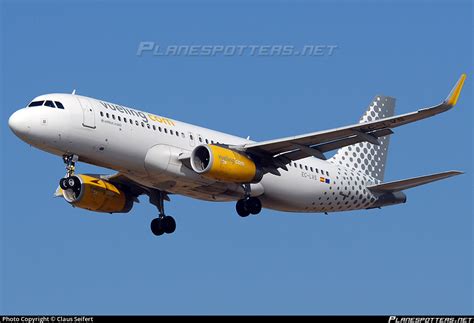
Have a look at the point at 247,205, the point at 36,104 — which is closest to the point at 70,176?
the point at 36,104

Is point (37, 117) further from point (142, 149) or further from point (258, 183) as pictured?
point (258, 183)

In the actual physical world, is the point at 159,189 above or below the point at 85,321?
above

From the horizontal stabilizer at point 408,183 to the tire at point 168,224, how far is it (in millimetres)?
9567

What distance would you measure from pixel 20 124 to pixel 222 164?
27.6 feet

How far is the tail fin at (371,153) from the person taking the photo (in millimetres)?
57312

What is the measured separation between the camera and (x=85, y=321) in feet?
120

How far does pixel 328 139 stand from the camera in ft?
159

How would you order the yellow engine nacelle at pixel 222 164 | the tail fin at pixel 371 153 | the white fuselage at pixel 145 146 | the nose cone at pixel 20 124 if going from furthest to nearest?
the tail fin at pixel 371 153
the yellow engine nacelle at pixel 222 164
the white fuselage at pixel 145 146
the nose cone at pixel 20 124

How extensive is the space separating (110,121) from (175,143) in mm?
3241

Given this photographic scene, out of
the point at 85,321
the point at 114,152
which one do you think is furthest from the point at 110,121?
the point at 85,321

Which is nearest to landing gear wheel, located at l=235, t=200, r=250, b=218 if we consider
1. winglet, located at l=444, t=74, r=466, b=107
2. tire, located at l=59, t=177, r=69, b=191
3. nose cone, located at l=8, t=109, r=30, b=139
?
tire, located at l=59, t=177, r=69, b=191

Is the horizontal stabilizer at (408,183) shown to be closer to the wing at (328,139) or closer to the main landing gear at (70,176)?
the wing at (328,139)

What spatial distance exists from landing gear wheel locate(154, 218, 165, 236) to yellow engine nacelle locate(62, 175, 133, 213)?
1333mm

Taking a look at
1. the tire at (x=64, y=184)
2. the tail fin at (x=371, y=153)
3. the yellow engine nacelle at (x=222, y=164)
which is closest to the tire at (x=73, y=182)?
the tire at (x=64, y=184)
